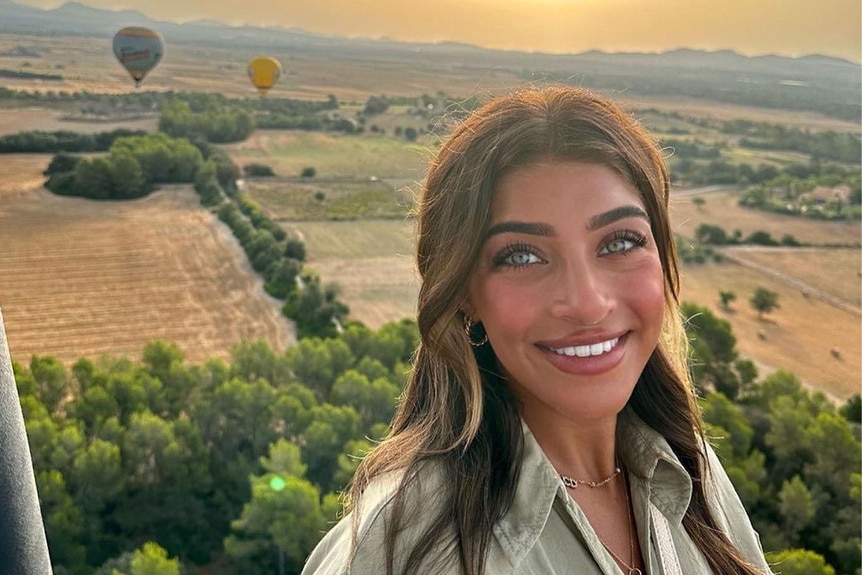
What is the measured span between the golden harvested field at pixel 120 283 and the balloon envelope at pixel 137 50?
7.49 feet

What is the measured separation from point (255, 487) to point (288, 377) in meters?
2.54

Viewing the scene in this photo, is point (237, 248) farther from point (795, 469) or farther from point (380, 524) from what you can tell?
point (380, 524)

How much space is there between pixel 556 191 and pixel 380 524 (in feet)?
1.33

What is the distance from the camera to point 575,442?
3.06 ft

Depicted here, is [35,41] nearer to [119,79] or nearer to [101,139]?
[119,79]

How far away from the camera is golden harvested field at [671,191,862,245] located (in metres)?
16.4

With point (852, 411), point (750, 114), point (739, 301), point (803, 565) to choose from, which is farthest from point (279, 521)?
point (750, 114)

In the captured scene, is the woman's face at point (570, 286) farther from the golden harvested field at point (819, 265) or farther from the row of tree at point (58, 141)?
the golden harvested field at point (819, 265)

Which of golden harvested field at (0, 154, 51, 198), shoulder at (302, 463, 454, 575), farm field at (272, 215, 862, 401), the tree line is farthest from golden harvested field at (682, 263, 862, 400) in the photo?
shoulder at (302, 463, 454, 575)

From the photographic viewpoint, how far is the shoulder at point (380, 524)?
73 cm

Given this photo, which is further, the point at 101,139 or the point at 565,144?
the point at 101,139

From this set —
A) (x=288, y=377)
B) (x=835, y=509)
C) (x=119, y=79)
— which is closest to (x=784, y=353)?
(x=835, y=509)

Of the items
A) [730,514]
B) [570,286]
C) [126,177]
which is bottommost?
[126,177]

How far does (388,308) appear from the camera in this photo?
1260cm
